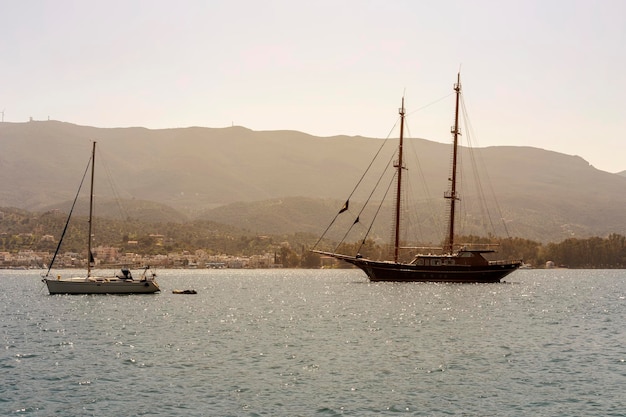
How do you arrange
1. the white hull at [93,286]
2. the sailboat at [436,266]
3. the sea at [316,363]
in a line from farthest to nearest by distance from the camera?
1. the sailboat at [436,266]
2. the white hull at [93,286]
3. the sea at [316,363]

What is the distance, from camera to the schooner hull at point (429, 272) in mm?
107062

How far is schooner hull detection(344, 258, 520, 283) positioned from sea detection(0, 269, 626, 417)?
38.5 metres

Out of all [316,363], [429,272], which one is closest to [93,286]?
[429,272]

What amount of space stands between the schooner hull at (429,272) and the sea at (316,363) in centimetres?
3851

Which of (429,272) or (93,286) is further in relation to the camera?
(429,272)

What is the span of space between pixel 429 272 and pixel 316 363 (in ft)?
238

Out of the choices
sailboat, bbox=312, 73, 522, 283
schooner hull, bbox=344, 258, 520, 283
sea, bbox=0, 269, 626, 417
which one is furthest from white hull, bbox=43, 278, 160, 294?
schooner hull, bbox=344, 258, 520, 283

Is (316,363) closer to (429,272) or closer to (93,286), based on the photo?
(93,286)

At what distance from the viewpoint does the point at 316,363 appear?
36469 millimetres

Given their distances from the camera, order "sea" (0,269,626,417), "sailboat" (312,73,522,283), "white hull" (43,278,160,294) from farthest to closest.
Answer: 1. "sailboat" (312,73,522,283)
2. "white hull" (43,278,160,294)
3. "sea" (0,269,626,417)

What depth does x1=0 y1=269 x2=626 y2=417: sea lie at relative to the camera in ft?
90.1

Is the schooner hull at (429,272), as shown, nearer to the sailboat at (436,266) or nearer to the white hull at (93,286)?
the sailboat at (436,266)

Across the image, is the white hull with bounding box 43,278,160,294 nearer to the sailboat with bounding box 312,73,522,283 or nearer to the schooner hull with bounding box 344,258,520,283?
the sailboat with bounding box 312,73,522,283

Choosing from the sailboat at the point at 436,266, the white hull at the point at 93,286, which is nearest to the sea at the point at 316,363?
the white hull at the point at 93,286
